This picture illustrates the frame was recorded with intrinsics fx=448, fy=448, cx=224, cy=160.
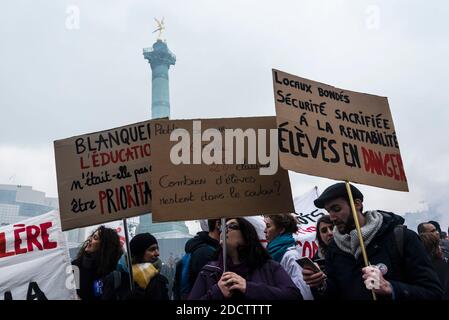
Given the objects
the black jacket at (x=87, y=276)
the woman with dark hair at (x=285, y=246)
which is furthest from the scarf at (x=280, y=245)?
the black jacket at (x=87, y=276)

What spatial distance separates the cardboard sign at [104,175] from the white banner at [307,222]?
2569 mm

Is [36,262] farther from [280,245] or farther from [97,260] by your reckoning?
[280,245]

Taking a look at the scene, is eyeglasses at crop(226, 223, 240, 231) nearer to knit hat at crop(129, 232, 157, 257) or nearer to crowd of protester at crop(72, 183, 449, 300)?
crowd of protester at crop(72, 183, 449, 300)

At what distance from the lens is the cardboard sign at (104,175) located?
348cm

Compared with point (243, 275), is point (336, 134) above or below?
above

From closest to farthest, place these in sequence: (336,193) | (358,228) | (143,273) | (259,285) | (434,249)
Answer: (259,285) → (358,228) → (336,193) → (143,273) → (434,249)

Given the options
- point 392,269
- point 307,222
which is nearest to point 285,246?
point 392,269

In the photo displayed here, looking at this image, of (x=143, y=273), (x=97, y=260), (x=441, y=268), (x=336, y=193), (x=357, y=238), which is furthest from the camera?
(x=441, y=268)

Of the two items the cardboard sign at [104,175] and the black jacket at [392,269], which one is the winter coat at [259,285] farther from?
the cardboard sign at [104,175]

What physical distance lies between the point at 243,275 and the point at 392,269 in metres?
0.87

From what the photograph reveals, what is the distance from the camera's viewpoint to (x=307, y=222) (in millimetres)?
6500

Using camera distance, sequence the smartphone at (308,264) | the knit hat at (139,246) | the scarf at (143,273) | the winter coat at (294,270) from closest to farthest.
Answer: the smartphone at (308,264) < the winter coat at (294,270) < the scarf at (143,273) < the knit hat at (139,246)

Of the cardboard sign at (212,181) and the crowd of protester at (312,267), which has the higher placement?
the cardboard sign at (212,181)
